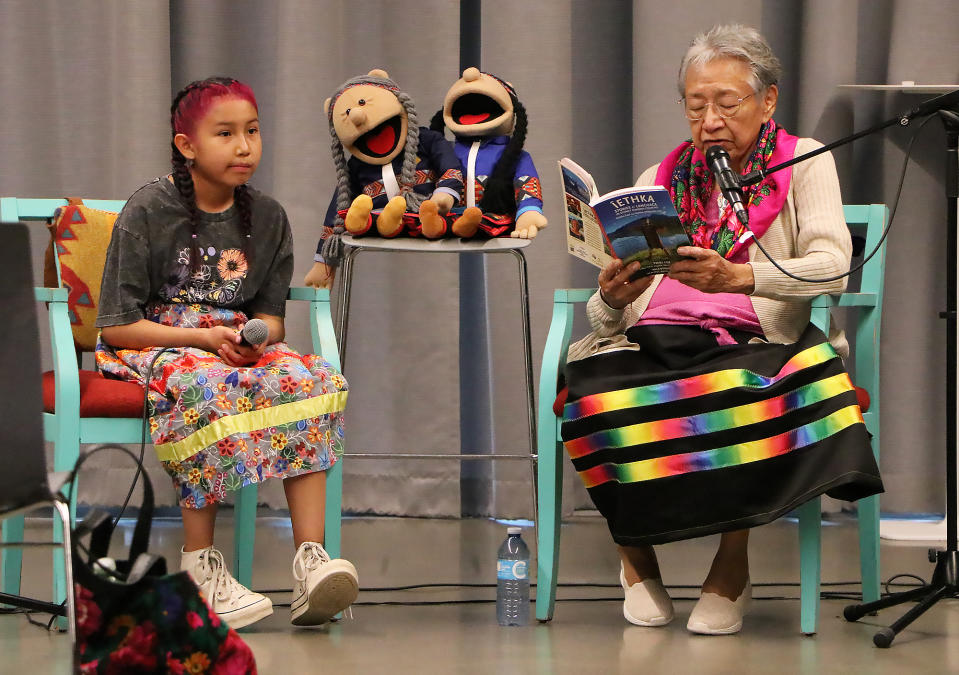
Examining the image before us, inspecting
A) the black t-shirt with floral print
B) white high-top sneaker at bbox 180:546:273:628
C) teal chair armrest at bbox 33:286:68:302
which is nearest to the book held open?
the black t-shirt with floral print

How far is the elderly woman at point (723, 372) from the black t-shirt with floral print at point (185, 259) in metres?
0.61

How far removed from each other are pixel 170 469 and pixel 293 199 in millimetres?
1422

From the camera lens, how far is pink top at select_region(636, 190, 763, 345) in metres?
2.10

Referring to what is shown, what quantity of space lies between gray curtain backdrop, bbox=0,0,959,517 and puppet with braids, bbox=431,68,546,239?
0.71 metres

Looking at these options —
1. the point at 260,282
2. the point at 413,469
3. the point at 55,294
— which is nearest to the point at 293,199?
the point at 413,469

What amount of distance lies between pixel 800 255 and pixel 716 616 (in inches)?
25.8

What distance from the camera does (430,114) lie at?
329 cm

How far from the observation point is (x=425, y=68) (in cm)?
328

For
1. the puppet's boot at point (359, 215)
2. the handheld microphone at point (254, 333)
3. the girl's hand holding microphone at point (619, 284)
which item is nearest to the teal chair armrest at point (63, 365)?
the handheld microphone at point (254, 333)

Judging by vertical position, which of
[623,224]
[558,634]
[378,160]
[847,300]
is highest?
[378,160]

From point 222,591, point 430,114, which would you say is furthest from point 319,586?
point 430,114

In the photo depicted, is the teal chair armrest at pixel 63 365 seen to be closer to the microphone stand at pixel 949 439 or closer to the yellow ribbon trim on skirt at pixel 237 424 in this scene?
the yellow ribbon trim on skirt at pixel 237 424

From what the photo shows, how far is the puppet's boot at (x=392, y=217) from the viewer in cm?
228

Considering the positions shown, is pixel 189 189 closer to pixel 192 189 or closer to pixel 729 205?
pixel 192 189
